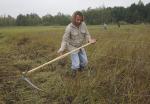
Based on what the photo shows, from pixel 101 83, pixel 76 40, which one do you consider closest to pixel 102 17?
pixel 76 40

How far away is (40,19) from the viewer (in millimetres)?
83250

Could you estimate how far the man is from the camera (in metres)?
6.02

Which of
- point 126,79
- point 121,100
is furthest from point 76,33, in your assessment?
point 121,100

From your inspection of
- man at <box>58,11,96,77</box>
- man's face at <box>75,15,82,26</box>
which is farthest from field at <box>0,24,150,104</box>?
man's face at <box>75,15,82,26</box>

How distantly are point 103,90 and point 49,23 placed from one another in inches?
3019

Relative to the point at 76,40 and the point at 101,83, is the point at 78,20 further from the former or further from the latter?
the point at 101,83

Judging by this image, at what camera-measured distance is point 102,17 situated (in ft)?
229

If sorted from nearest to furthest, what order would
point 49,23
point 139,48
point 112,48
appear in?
point 139,48 < point 112,48 < point 49,23

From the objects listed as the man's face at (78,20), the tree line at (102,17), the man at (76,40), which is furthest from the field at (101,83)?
the tree line at (102,17)

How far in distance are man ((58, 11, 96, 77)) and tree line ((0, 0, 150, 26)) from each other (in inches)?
1701

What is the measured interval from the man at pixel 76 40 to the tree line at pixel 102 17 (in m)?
43.2

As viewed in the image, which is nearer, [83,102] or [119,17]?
[83,102]

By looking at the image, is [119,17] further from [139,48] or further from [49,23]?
[139,48]

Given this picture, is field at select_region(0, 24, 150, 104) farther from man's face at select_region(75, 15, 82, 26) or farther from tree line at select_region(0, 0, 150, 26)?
tree line at select_region(0, 0, 150, 26)
